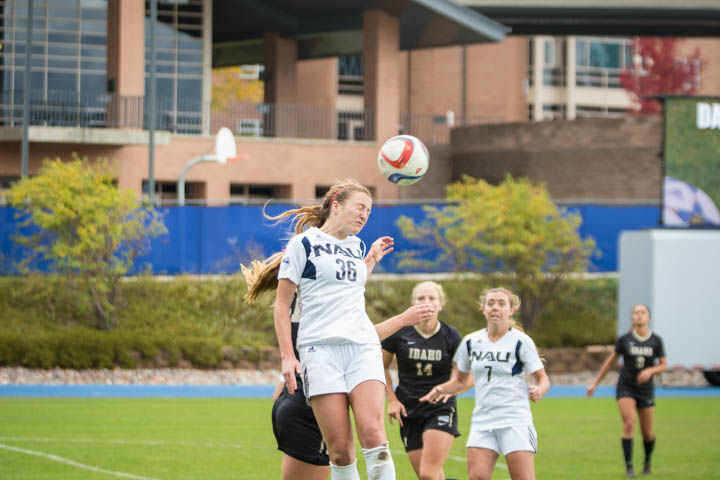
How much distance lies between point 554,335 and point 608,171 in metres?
13.6

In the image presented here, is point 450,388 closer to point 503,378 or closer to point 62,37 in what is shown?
point 503,378

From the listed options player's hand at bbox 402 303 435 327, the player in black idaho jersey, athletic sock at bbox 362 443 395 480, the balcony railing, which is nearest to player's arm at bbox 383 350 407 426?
the player in black idaho jersey

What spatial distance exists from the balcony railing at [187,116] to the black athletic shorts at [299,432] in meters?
29.7

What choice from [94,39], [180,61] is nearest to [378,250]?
[94,39]

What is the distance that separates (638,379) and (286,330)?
302 inches

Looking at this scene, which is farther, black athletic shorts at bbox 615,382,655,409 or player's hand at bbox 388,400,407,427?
black athletic shorts at bbox 615,382,655,409

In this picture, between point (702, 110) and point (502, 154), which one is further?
point (502, 154)

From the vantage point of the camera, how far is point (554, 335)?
1109 inches

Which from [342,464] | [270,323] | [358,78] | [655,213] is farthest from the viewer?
[358,78]

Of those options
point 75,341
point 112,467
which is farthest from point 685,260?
point 112,467

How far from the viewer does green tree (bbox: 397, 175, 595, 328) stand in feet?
92.3

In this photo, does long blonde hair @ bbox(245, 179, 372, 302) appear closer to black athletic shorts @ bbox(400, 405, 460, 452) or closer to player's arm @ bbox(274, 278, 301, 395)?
player's arm @ bbox(274, 278, 301, 395)

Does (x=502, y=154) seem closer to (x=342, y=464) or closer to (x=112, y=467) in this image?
(x=112, y=467)

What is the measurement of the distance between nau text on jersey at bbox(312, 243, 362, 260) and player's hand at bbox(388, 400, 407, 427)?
2597 millimetres
